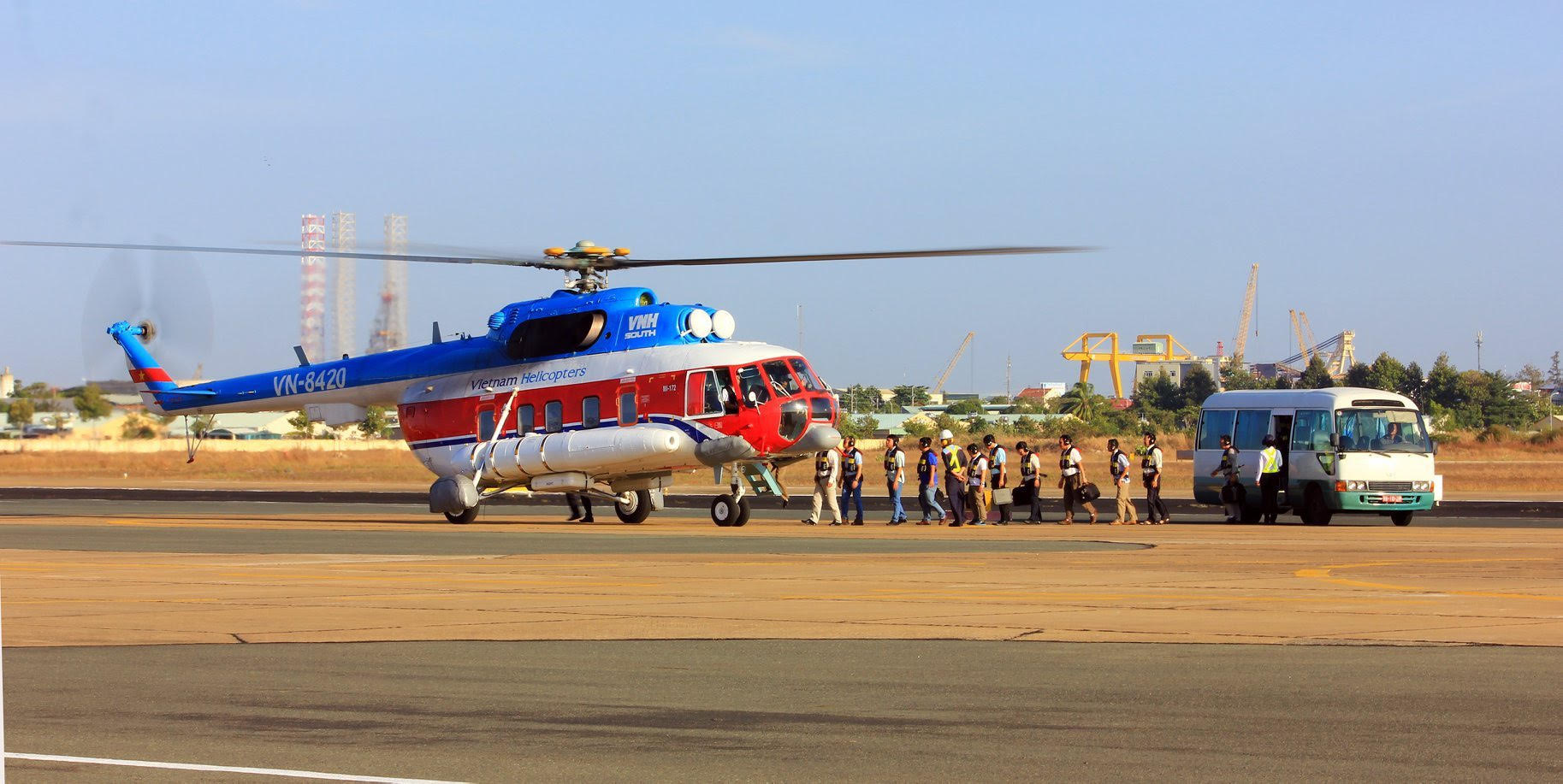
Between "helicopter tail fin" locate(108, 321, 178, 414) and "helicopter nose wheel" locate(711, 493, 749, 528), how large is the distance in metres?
13.4

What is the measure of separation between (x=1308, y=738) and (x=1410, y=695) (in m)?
1.55

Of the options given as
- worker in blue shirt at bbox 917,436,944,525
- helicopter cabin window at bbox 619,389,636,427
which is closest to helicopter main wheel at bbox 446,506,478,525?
helicopter cabin window at bbox 619,389,636,427

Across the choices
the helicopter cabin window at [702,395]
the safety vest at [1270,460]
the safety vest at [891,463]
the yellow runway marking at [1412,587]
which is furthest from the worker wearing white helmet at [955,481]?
the yellow runway marking at [1412,587]

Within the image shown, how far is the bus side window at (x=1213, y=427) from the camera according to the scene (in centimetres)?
3061

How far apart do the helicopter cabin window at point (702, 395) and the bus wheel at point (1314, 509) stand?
1086 cm

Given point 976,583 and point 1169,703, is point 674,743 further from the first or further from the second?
point 976,583

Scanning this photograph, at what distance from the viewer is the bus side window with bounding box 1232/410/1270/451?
29.6 metres

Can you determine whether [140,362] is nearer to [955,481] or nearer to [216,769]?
[955,481]

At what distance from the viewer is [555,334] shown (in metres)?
27.7

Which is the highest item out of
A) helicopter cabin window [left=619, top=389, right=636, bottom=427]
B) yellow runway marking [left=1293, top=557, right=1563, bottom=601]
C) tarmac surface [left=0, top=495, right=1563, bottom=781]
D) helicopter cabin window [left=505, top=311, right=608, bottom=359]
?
helicopter cabin window [left=505, top=311, right=608, bottom=359]

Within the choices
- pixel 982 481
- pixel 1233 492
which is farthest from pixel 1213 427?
pixel 982 481

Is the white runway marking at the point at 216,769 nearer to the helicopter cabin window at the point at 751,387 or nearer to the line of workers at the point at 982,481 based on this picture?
the helicopter cabin window at the point at 751,387

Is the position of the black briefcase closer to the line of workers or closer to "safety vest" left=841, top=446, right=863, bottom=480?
the line of workers

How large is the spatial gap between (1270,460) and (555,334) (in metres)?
12.8
